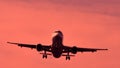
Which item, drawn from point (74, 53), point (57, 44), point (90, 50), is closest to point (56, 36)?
point (57, 44)

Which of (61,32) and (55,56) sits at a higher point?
(61,32)

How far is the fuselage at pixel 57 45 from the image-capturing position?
95.7m

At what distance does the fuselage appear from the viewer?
314 ft

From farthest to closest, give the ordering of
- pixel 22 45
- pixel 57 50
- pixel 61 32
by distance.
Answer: pixel 22 45 < pixel 61 32 < pixel 57 50

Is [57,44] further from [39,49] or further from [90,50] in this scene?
[90,50]

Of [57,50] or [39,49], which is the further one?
[39,49]

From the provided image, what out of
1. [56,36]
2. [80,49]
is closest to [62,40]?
[56,36]

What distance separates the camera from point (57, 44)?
95.9m

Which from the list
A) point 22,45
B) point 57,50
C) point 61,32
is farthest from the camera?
point 22,45

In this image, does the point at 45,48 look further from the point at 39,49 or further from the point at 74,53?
the point at 74,53

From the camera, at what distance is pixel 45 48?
10350 centimetres

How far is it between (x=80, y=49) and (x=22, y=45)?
1717cm

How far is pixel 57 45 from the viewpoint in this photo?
95.8 metres

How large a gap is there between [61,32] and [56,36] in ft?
17.5
